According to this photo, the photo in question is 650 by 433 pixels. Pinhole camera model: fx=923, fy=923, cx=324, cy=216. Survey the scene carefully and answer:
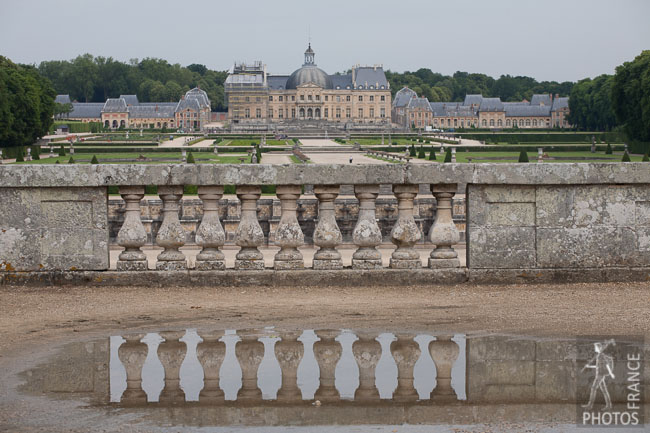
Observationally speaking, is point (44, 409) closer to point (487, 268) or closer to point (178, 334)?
point (178, 334)

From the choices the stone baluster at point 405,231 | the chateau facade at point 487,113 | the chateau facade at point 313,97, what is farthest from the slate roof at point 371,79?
the stone baluster at point 405,231

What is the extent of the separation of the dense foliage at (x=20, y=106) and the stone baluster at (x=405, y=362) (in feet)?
173

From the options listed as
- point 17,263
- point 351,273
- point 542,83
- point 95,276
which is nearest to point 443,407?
point 351,273

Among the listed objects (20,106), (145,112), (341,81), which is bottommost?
(20,106)

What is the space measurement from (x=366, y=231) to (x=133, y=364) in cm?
252

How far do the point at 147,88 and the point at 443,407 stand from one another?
161 m

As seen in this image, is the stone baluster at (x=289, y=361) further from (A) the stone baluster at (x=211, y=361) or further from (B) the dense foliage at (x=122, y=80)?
(B) the dense foliage at (x=122, y=80)

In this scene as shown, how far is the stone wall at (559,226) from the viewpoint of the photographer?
6.96 meters

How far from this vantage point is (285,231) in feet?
22.5

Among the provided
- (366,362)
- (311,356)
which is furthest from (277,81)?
(366,362)

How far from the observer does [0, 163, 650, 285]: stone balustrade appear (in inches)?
268

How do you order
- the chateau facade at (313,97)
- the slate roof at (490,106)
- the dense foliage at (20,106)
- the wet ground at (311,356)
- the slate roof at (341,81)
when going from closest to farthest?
the wet ground at (311,356) < the dense foliage at (20,106) < the chateau facade at (313,97) < the slate roof at (341,81) < the slate roof at (490,106)

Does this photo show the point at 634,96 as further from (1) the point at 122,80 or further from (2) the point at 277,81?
(1) the point at 122,80

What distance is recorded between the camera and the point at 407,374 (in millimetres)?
4586
